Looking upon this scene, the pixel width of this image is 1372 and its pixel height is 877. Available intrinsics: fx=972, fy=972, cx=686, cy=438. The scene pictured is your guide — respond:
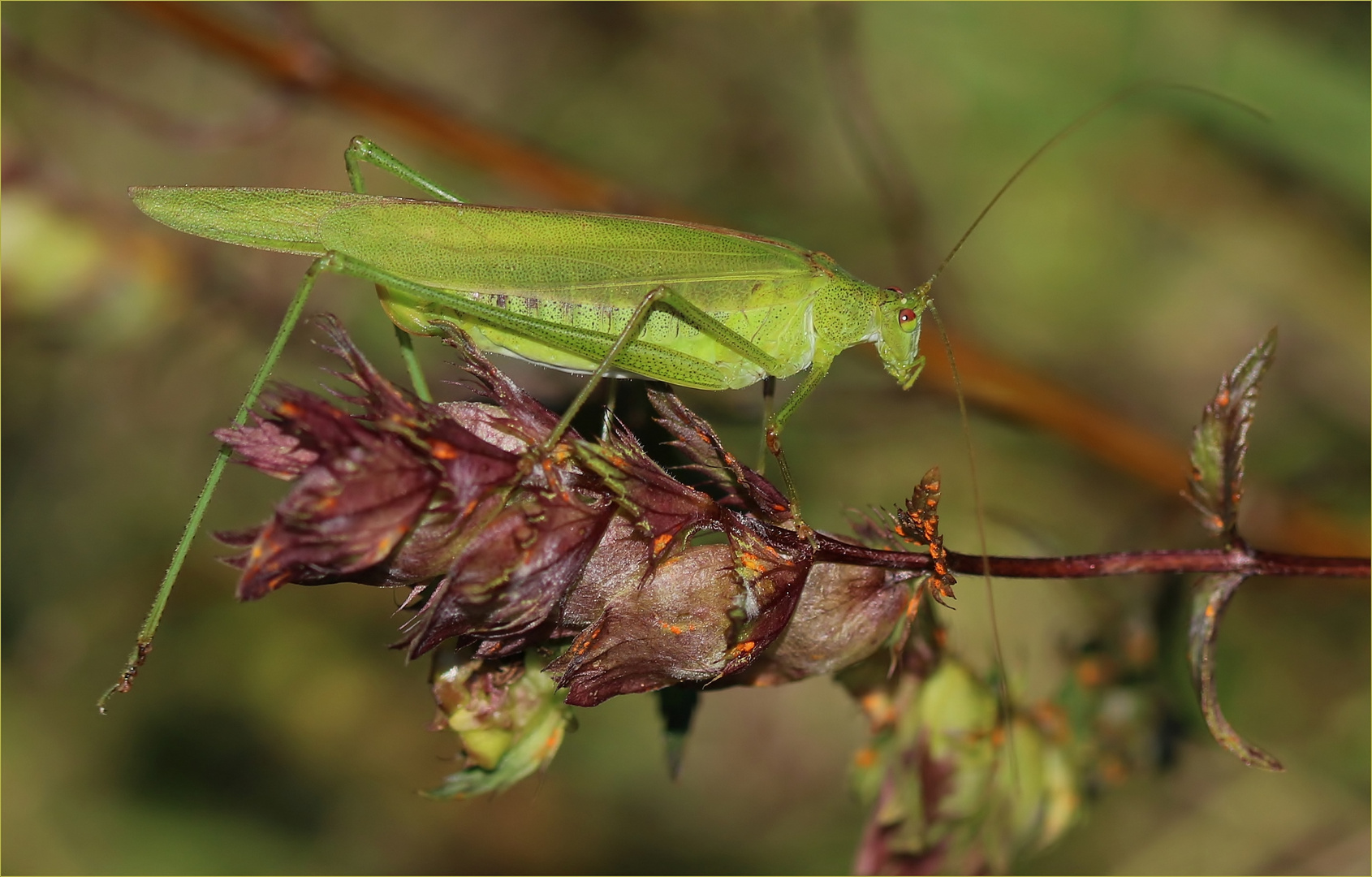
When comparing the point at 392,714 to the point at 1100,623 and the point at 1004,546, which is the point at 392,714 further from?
the point at 1100,623

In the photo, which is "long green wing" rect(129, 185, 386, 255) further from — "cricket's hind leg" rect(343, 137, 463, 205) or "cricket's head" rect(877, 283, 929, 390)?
"cricket's head" rect(877, 283, 929, 390)

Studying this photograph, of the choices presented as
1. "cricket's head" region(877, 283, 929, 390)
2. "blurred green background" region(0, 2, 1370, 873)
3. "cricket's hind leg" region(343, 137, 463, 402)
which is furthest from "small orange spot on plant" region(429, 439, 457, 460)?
"blurred green background" region(0, 2, 1370, 873)

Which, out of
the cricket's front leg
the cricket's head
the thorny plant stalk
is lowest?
the thorny plant stalk

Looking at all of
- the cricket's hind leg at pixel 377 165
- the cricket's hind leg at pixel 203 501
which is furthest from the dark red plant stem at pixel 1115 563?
the cricket's hind leg at pixel 377 165

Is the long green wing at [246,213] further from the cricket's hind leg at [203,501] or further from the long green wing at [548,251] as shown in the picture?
the cricket's hind leg at [203,501]

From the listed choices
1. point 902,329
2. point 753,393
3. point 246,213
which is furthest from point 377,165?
point 902,329

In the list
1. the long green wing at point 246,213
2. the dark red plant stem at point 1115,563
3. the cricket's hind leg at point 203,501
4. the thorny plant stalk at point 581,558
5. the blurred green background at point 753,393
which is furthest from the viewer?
the blurred green background at point 753,393

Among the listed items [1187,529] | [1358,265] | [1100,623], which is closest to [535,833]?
[1100,623]
